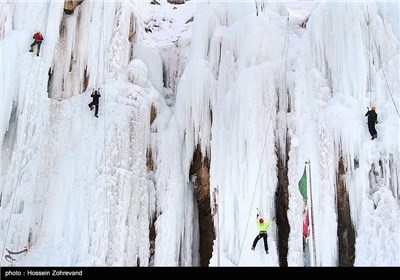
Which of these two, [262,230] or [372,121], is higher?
[372,121]

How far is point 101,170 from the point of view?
13.5 meters

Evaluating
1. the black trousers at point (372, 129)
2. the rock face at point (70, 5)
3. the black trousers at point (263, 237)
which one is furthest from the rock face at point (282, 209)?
the rock face at point (70, 5)

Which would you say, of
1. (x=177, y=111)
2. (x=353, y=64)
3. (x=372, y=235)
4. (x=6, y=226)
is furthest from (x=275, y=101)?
(x=6, y=226)

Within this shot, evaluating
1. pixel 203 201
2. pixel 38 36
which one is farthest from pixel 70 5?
pixel 203 201

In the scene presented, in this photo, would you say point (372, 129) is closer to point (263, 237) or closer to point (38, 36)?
point (263, 237)

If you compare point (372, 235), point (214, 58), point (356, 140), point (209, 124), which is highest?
point (214, 58)

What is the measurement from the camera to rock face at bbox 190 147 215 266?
14234mm

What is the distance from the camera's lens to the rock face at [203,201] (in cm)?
1423

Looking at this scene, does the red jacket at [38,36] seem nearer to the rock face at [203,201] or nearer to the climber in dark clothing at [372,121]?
the rock face at [203,201]

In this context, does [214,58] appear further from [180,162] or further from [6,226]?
[6,226]

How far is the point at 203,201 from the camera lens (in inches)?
564

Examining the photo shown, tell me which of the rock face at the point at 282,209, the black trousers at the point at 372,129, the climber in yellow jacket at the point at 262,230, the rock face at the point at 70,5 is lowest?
the climber in yellow jacket at the point at 262,230

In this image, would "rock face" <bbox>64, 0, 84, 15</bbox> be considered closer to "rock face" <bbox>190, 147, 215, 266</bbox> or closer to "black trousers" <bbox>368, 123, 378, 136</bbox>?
"rock face" <bbox>190, 147, 215, 266</bbox>

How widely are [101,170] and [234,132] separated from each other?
338 cm
